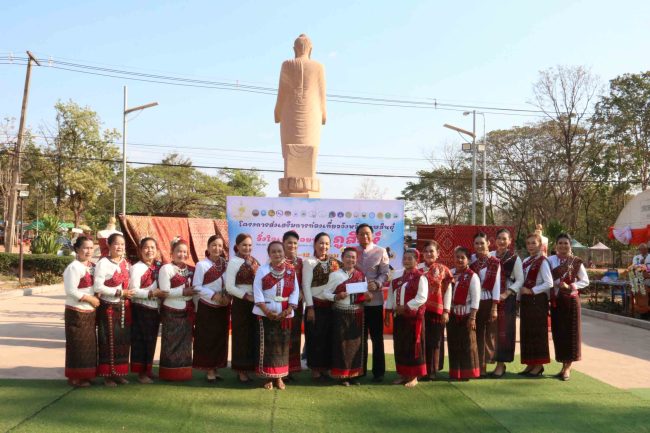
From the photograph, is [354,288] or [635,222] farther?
[635,222]

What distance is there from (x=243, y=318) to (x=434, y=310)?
5.14ft

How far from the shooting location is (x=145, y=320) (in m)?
4.77

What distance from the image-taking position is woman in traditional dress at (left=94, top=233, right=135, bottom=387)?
4.57 meters

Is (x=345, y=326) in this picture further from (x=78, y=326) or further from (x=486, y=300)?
(x=78, y=326)

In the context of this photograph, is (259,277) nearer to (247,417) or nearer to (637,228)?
(247,417)

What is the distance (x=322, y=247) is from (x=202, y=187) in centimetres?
2702

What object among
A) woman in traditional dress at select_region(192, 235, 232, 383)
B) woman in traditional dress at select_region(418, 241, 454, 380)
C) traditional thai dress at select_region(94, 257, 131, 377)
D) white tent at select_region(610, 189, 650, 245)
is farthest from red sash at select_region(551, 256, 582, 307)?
white tent at select_region(610, 189, 650, 245)

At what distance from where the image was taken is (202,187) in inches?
1218

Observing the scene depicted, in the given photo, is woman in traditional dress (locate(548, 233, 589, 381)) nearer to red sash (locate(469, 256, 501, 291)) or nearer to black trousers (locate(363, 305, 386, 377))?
red sash (locate(469, 256, 501, 291))

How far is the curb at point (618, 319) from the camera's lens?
8602 millimetres

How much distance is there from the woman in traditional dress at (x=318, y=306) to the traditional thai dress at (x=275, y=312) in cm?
19

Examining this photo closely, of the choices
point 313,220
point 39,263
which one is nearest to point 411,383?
point 313,220

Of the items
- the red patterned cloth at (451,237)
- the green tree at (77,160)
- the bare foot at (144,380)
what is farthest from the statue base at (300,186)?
the green tree at (77,160)

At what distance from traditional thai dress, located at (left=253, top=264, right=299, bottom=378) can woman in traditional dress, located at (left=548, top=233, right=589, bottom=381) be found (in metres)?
2.42
